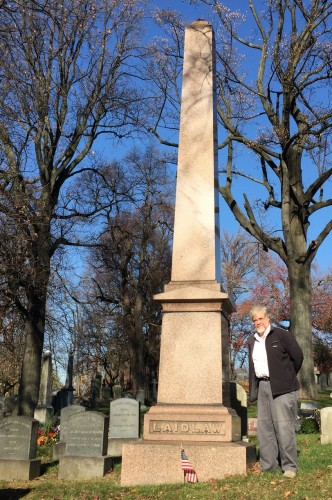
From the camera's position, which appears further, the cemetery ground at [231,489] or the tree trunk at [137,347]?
the tree trunk at [137,347]

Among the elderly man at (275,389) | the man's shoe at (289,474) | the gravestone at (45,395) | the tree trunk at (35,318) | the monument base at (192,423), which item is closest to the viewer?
the man's shoe at (289,474)

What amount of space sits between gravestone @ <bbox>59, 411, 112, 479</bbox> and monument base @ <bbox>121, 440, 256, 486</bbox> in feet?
8.64

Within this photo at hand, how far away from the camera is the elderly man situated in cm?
550

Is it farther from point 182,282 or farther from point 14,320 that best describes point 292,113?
point 182,282

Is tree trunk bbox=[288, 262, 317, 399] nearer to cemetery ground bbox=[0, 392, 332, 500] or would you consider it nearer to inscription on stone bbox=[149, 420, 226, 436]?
cemetery ground bbox=[0, 392, 332, 500]

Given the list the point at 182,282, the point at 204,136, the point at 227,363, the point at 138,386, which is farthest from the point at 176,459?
the point at 138,386

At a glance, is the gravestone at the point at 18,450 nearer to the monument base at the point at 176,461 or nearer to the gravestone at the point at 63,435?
the gravestone at the point at 63,435

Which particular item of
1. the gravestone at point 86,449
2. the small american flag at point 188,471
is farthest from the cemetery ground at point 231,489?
the gravestone at point 86,449

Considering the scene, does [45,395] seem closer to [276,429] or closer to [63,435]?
[63,435]

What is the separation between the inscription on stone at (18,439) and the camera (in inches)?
346

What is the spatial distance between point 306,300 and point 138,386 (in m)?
14.7

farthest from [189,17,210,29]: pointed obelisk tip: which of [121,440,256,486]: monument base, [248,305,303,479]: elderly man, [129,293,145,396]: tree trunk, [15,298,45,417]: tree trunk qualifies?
[129,293,145,396]: tree trunk

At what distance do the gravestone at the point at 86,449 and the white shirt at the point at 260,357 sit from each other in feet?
12.7

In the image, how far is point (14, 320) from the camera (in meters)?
16.0
